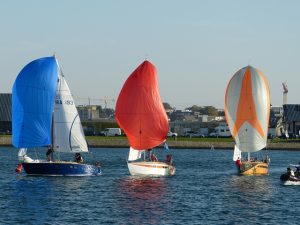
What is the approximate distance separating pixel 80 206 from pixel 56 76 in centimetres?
2235

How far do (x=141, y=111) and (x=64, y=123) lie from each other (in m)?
8.03

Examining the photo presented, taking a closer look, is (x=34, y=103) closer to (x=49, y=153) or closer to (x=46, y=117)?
Result: (x=46, y=117)

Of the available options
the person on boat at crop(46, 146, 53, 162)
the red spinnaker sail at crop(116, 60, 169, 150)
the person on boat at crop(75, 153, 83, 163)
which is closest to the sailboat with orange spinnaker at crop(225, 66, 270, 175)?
the red spinnaker sail at crop(116, 60, 169, 150)

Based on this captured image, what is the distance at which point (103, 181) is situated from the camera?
82375 mm

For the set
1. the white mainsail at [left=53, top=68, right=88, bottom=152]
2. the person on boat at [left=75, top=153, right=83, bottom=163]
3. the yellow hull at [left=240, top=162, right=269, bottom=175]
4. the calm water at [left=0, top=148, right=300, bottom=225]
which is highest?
the white mainsail at [left=53, top=68, right=88, bottom=152]

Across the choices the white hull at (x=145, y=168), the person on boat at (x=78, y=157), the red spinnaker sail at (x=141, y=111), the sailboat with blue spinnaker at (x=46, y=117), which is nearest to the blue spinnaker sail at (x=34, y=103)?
the sailboat with blue spinnaker at (x=46, y=117)

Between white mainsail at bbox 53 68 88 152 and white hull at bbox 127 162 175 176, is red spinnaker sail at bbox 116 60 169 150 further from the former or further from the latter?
white mainsail at bbox 53 68 88 152

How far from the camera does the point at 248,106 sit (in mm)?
91438

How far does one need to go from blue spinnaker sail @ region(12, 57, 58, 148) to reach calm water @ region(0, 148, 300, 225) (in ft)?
13.6

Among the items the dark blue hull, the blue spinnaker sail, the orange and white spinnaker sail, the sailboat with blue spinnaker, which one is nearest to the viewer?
the blue spinnaker sail

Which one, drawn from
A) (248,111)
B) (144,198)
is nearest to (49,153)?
(144,198)

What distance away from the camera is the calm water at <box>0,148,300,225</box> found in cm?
5622

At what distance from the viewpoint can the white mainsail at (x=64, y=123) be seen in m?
81.6

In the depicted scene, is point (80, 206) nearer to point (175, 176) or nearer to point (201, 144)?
point (175, 176)
